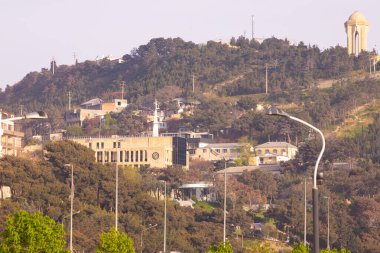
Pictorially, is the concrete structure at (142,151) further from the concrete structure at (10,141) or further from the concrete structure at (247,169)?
the concrete structure at (10,141)

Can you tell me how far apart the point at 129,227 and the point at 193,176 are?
35.6 m

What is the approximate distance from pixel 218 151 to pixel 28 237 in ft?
317

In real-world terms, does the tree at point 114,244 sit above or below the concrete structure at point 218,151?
below

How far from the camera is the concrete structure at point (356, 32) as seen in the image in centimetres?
17450

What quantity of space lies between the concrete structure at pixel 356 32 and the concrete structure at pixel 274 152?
1318 inches

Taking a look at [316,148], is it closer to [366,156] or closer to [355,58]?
[366,156]

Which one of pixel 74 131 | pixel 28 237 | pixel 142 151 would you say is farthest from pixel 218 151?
pixel 28 237

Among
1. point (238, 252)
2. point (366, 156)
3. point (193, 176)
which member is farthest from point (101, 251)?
point (366, 156)

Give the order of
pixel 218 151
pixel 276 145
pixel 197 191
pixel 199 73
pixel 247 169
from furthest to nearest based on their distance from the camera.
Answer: pixel 199 73 < pixel 218 151 < pixel 276 145 < pixel 247 169 < pixel 197 191

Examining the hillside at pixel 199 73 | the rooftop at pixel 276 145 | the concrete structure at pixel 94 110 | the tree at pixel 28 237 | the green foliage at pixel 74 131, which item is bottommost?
the tree at pixel 28 237

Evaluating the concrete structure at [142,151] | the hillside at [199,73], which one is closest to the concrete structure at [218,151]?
the concrete structure at [142,151]

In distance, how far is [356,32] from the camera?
179 metres

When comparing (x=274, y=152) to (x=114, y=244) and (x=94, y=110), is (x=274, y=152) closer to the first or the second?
(x=94, y=110)

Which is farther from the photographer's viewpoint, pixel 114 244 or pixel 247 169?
pixel 247 169
